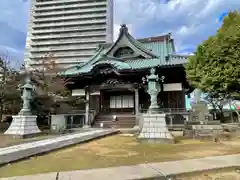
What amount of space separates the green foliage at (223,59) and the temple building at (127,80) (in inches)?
185

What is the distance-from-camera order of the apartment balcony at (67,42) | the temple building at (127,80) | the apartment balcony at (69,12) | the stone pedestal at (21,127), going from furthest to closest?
the apartment balcony at (69,12) → the apartment balcony at (67,42) → the temple building at (127,80) → the stone pedestal at (21,127)

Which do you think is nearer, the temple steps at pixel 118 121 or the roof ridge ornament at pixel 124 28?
the temple steps at pixel 118 121

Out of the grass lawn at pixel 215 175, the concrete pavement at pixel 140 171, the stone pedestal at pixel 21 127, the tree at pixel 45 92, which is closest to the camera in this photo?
the concrete pavement at pixel 140 171

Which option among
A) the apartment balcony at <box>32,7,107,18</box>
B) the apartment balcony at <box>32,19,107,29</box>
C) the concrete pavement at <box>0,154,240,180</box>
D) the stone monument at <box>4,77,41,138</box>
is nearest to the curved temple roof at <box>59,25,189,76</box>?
the stone monument at <box>4,77,41,138</box>

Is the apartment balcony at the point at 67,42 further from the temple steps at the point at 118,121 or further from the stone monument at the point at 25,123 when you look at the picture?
the stone monument at the point at 25,123

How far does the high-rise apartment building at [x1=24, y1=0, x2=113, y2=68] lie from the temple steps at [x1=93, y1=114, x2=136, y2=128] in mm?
45568

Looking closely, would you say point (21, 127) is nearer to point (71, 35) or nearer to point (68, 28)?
point (71, 35)

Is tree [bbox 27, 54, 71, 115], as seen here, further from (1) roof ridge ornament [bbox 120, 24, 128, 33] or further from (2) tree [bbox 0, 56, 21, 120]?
(1) roof ridge ornament [bbox 120, 24, 128, 33]

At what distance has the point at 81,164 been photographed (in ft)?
12.7

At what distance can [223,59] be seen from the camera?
21.9ft

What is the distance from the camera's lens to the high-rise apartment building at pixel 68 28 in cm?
5709

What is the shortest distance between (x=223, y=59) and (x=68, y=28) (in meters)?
60.6

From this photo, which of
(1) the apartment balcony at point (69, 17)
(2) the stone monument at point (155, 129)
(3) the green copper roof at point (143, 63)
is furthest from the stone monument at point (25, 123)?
(1) the apartment balcony at point (69, 17)

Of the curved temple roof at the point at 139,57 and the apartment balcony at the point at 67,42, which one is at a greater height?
the apartment balcony at the point at 67,42
